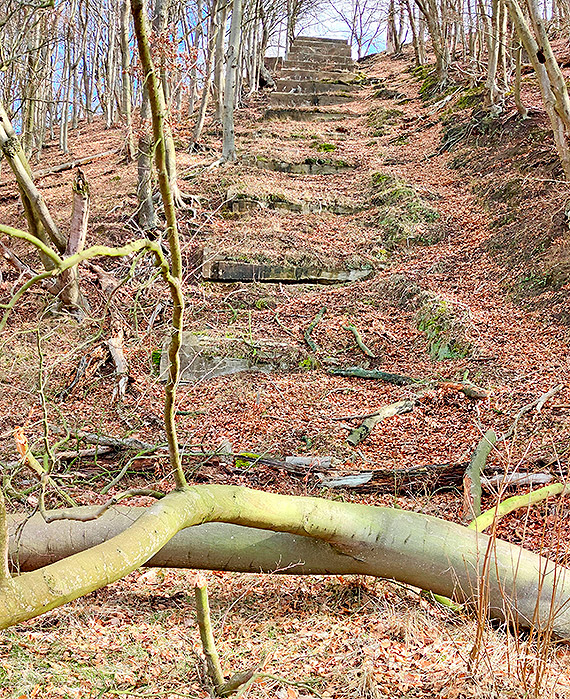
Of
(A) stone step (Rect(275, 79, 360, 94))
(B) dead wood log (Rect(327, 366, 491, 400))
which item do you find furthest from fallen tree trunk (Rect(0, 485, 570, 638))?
(A) stone step (Rect(275, 79, 360, 94))

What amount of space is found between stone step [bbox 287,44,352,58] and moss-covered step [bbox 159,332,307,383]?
23318 millimetres

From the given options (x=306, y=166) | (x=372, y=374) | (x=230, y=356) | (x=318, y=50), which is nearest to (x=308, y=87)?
(x=318, y=50)

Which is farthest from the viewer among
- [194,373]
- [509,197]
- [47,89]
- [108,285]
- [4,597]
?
Result: [47,89]

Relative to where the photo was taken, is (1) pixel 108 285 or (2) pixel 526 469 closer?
(2) pixel 526 469

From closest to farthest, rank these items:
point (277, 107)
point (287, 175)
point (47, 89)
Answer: point (287, 175), point (277, 107), point (47, 89)

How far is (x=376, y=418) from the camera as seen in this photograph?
6.36m

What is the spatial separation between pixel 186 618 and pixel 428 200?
33.6 ft

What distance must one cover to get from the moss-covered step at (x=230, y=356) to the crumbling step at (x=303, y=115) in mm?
13567

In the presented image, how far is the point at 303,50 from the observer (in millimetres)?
27812

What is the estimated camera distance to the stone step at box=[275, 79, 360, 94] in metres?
22.2

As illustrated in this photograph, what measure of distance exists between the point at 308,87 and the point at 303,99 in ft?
4.05

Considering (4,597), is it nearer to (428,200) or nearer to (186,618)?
(186,618)

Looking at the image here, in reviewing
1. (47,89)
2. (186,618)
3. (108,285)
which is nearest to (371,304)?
(108,285)

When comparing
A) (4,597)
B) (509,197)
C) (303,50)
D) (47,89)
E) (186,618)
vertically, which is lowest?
(186,618)
